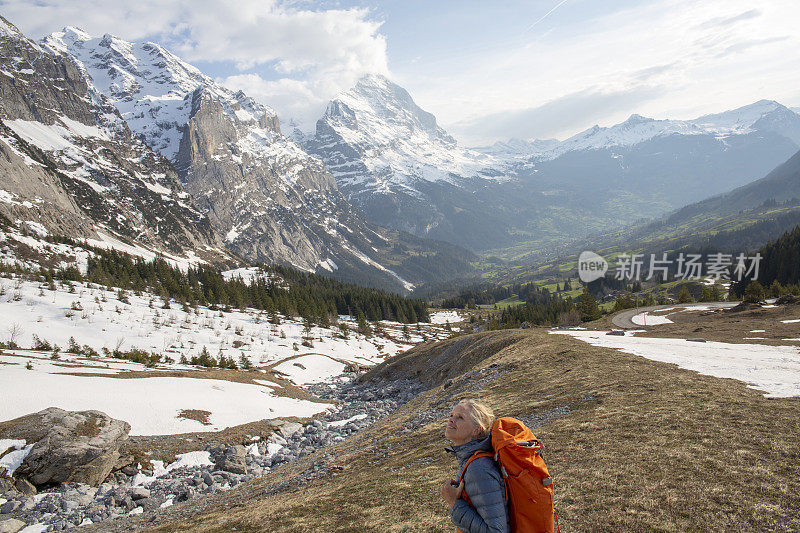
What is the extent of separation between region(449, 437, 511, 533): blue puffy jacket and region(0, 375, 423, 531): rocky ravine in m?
14.6

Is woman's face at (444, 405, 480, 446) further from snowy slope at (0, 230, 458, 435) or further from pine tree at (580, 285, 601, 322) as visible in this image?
pine tree at (580, 285, 601, 322)

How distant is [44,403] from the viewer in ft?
80.7

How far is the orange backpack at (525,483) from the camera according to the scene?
4.34 m

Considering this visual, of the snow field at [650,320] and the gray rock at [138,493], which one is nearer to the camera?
the gray rock at [138,493]

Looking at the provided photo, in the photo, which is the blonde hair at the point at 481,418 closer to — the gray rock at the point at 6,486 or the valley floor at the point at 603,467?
the valley floor at the point at 603,467

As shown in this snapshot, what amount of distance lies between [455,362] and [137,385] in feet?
104

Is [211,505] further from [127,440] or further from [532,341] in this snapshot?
[532,341]

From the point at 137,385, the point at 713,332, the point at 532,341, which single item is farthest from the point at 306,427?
the point at 713,332

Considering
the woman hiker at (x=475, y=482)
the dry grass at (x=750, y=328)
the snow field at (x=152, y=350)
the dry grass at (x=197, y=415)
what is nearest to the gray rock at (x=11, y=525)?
the snow field at (x=152, y=350)

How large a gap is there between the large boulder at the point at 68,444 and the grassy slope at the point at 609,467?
655cm

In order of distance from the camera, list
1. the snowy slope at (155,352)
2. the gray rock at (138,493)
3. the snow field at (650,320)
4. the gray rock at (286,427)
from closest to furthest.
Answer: the gray rock at (138,493) → the snowy slope at (155,352) → the gray rock at (286,427) → the snow field at (650,320)

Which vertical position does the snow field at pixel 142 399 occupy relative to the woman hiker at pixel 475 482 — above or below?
below

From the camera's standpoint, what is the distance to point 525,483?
14.4 feet

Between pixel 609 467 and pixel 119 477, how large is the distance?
79.0ft
